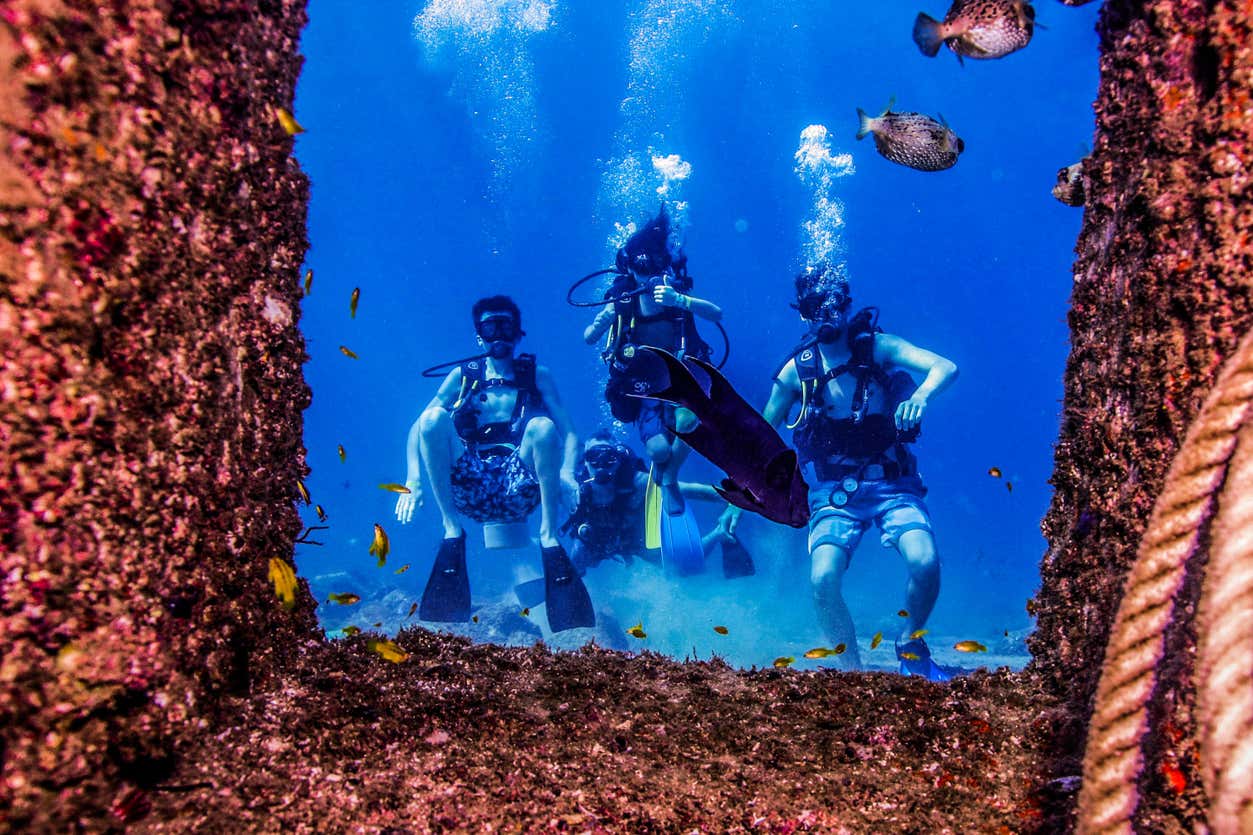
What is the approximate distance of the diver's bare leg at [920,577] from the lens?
587 cm

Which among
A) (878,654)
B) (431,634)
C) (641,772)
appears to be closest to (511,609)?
(878,654)

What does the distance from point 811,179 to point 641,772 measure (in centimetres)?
6382

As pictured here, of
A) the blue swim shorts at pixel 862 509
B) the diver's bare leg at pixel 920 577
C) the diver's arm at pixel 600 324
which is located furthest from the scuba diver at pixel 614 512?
the diver's bare leg at pixel 920 577

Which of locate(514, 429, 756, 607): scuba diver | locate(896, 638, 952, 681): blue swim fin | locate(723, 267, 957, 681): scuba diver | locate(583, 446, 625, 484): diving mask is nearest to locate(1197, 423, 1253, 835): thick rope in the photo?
locate(896, 638, 952, 681): blue swim fin

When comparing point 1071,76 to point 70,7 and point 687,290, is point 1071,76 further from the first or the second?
point 70,7

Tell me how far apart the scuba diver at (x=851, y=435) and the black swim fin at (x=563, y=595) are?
3.07 metres

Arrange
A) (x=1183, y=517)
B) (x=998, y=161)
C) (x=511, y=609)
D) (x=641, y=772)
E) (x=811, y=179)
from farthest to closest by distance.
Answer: (x=811, y=179) < (x=998, y=161) < (x=511, y=609) < (x=641, y=772) < (x=1183, y=517)

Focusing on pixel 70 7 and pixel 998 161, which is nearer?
pixel 70 7

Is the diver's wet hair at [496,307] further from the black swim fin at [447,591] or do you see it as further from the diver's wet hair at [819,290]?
the diver's wet hair at [819,290]

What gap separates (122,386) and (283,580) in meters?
0.93

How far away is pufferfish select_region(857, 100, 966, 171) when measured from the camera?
319 centimetres

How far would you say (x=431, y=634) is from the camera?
2.70 metres

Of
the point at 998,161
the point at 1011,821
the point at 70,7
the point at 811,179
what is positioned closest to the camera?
the point at 70,7

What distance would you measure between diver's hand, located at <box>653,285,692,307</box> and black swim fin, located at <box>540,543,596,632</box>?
3842mm
